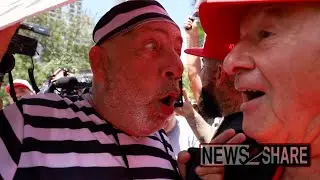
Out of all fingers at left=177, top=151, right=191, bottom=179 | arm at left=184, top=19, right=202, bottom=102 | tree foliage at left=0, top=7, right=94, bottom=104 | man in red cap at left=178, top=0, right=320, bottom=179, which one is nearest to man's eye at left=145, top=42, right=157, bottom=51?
fingers at left=177, top=151, right=191, bottom=179

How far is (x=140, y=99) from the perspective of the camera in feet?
5.02

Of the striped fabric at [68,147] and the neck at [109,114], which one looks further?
the neck at [109,114]

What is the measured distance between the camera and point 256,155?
3.35ft

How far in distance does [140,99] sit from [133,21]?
25cm

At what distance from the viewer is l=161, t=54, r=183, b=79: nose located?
1.52 m

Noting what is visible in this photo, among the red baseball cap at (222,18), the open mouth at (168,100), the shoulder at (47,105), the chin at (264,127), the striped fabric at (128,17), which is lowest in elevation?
the open mouth at (168,100)

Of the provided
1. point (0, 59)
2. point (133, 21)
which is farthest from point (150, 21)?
point (0, 59)

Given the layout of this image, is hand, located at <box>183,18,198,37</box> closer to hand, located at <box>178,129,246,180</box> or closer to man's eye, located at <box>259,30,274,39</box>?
hand, located at <box>178,129,246,180</box>

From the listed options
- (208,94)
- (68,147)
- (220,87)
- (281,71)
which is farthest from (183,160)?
(208,94)

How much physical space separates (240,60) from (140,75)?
2.32 ft

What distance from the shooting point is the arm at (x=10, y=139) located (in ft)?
4.19

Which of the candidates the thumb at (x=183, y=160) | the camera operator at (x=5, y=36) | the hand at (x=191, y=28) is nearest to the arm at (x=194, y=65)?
the hand at (x=191, y=28)

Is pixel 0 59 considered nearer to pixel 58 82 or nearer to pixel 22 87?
pixel 58 82

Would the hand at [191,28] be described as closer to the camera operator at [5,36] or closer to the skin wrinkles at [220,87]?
the skin wrinkles at [220,87]
